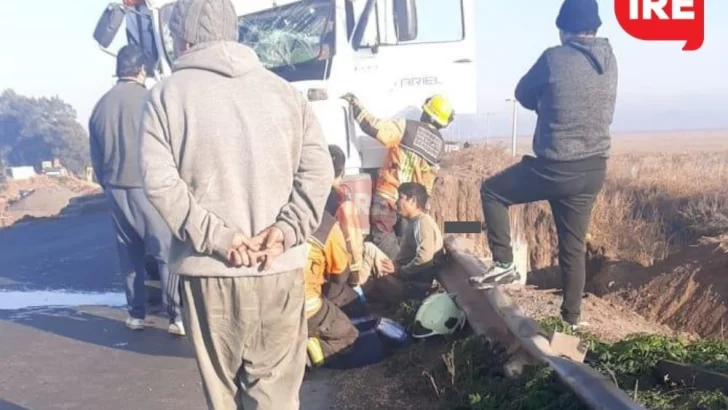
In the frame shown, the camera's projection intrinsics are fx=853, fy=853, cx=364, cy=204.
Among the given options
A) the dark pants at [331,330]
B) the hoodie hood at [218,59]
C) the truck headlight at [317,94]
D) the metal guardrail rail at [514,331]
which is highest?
the hoodie hood at [218,59]

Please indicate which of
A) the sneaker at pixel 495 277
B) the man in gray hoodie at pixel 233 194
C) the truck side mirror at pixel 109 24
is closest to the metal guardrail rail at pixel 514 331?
the sneaker at pixel 495 277

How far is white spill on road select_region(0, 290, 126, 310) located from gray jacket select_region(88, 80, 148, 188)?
2004 mm

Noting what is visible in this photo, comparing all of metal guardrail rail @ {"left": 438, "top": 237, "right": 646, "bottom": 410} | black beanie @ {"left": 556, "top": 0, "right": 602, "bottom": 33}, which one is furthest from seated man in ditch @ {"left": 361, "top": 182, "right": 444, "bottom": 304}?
black beanie @ {"left": 556, "top": 0, "right": 602, "bottom": 33}

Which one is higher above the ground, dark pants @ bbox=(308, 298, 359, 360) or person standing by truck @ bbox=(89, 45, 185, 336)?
person standing by truck @ bbox=(89, 45, 185, 336)

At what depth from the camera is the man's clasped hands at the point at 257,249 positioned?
10.3 feet

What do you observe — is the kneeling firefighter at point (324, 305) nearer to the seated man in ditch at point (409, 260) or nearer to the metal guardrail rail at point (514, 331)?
the metal guardrail rail at point (514, 331)

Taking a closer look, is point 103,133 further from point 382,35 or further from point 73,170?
point 73,170

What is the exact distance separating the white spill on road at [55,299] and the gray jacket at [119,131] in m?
2.00

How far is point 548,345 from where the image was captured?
4.45 m

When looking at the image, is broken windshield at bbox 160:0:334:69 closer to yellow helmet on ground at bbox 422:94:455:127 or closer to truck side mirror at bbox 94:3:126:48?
truck side mirror at bbox 94:3:126:48

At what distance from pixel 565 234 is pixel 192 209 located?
311 cm

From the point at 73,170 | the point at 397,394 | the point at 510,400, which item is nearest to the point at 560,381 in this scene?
the point at 510,400

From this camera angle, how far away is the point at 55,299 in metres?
8.56

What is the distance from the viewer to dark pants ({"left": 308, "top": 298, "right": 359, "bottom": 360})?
5.57 meters
